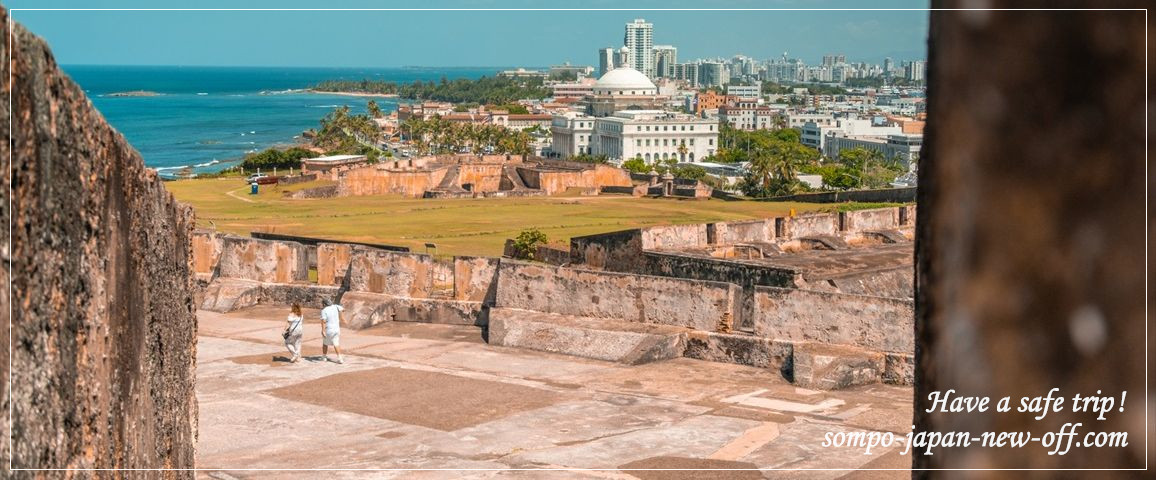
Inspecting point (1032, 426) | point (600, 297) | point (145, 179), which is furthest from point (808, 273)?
point (1032, 426)

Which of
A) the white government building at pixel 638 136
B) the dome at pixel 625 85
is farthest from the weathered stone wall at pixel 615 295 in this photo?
the dome at pixel 625 85

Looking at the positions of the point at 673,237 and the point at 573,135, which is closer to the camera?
the point at 673,237

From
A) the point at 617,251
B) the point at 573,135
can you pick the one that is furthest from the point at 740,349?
the point at 573,135

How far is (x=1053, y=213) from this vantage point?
1.03 m

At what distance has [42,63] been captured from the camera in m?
4.14

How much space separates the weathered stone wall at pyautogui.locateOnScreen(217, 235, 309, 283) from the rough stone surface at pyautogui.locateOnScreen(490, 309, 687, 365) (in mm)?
4964

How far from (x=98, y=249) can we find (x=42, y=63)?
1.04 meters

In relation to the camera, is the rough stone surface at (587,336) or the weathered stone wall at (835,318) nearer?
the weathered stone wall at (835,318)

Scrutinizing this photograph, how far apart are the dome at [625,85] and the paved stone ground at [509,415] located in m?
148

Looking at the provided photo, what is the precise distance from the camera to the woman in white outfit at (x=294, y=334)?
14.7 metres

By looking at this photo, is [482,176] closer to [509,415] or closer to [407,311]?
[407,311]

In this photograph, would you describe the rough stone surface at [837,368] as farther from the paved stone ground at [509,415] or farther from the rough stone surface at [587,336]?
the rough stone surface at [587,336]

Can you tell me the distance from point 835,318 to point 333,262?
8180 mm

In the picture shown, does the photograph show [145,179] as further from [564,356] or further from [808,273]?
[808,273]
